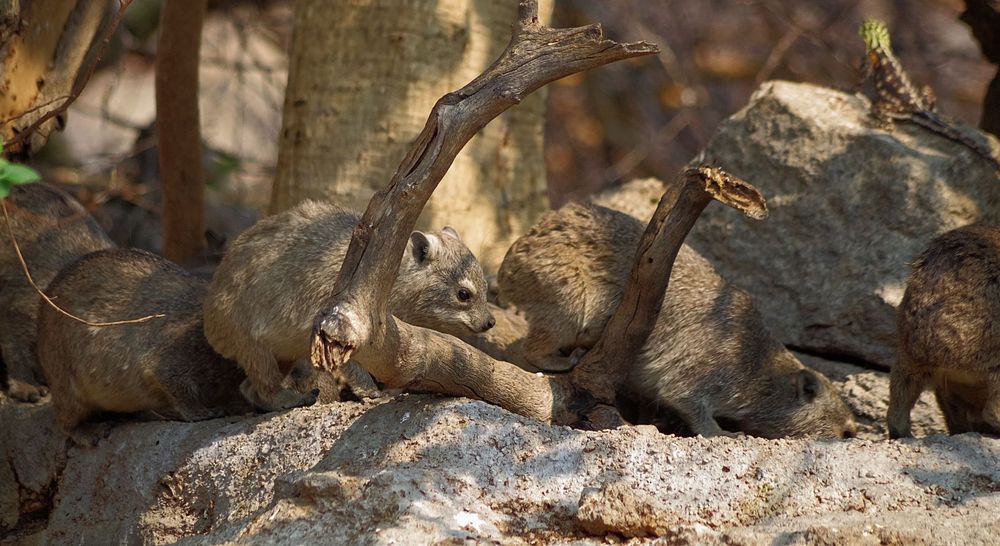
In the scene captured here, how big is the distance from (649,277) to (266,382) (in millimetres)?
1788

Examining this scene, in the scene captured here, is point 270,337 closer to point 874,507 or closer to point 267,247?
point 267,247

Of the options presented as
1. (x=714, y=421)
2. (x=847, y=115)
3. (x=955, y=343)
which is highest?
(x=847, y=115)

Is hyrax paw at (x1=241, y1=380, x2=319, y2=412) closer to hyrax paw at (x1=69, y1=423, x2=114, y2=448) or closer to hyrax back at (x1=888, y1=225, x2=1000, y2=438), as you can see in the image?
hyrax paw at (x1=69, y1=423, x2=114, y2=448)

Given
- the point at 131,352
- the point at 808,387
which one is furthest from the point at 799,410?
the point at 131,352

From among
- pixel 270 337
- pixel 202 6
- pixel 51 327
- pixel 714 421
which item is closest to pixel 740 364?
pixel 714 421

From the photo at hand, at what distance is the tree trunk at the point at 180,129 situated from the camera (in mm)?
7516

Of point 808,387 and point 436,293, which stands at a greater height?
point 436,293

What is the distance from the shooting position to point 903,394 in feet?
17.2

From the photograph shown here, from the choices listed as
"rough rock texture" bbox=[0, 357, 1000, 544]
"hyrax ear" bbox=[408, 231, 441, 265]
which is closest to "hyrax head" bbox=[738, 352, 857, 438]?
"rough rock texture" bbox=[0, 357, 1000, 544]

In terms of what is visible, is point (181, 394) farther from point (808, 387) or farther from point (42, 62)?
point (808, 387)

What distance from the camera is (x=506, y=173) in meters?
7.61

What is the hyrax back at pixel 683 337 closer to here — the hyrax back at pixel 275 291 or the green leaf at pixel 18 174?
the hyrax back at pixel 275 291

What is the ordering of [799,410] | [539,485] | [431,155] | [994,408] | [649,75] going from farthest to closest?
[649,75] → [799,410] → [994,408] → [539,485] → [431,155]

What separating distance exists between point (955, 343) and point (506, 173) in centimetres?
337
